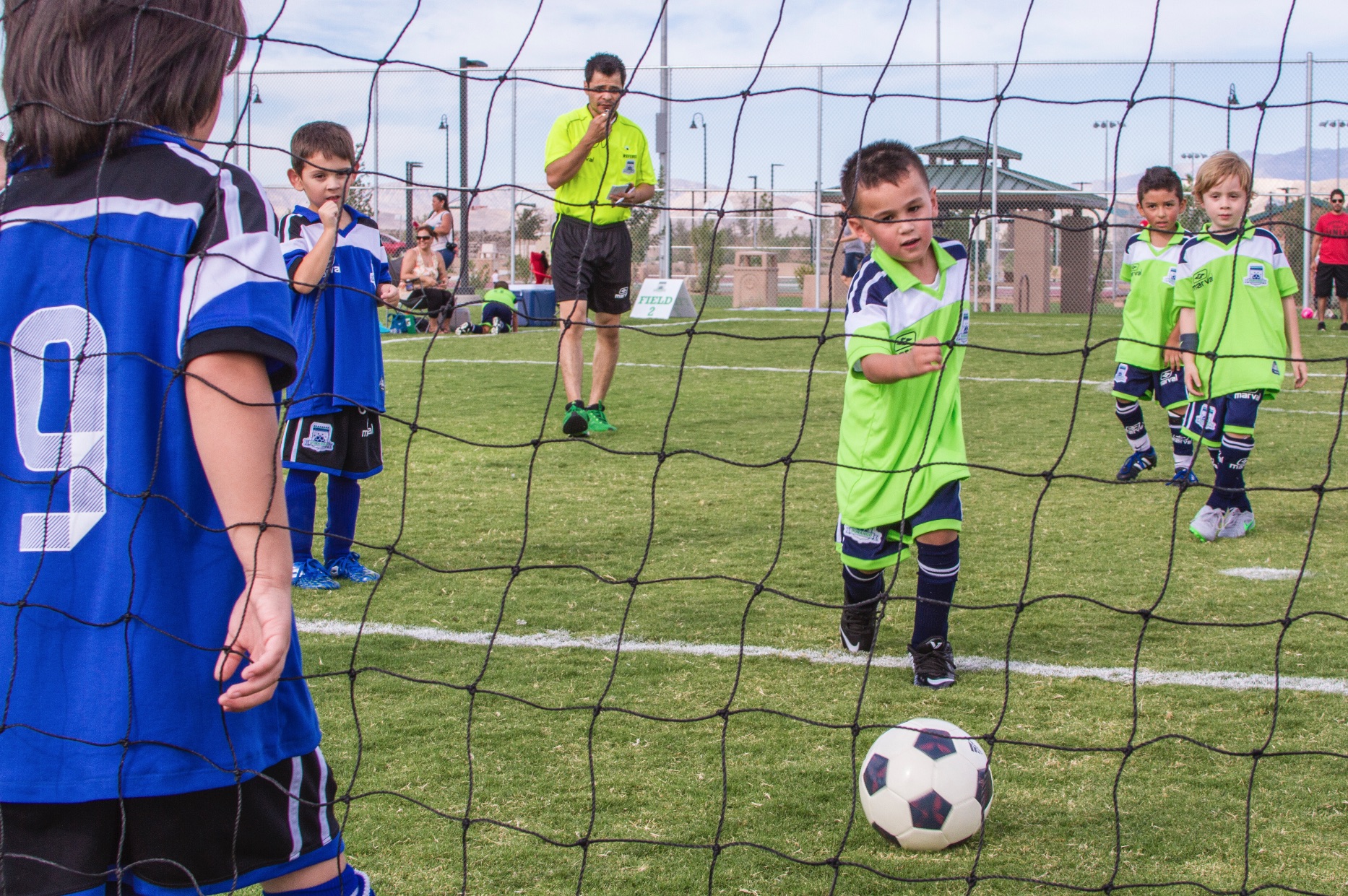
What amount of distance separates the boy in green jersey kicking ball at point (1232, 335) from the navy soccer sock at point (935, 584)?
190cm

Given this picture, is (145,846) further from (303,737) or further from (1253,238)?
(1253,238)

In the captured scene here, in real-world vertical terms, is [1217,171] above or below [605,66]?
below

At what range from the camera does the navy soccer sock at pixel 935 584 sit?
3033mm

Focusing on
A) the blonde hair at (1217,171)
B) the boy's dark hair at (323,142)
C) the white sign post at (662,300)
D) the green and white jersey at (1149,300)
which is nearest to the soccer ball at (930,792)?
the boy's dark hair at (323,142)

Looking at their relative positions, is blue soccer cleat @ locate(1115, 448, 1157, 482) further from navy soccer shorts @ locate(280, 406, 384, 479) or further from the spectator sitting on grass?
the spectator sitting on grass

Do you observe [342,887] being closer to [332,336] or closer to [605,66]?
[332,336]

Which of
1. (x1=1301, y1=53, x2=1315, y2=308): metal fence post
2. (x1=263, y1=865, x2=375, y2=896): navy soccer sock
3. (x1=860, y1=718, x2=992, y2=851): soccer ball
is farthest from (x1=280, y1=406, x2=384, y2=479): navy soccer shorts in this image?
(x1=1301, y1=53, x2=1315, y2=308): metal fence post

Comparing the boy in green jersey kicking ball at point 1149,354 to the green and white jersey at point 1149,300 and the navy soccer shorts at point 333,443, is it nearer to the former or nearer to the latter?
the green and white jersey at point 1149,300

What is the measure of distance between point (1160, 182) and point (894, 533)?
2.73 metres

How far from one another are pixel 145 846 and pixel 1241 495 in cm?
420

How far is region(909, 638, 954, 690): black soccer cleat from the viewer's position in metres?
3.00

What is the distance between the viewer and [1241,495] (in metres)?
4.54

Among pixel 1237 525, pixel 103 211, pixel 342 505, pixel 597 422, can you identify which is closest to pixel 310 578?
pixel 342 505

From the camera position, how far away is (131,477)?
1.39 meters
